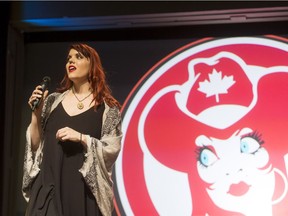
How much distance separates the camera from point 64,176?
66.1 inches

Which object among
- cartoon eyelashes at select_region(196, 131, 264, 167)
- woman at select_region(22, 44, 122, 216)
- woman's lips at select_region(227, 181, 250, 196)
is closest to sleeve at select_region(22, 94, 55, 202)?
woman at select_region(22, 44, 122, 216)

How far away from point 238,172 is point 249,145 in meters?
0.14

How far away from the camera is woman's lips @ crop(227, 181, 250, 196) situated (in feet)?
7.32

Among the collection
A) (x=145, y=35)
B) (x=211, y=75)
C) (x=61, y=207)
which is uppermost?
(x=145, y=35)

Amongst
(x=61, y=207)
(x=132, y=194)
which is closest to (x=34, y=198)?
(x=61, y=207)

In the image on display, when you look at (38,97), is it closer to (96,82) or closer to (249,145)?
(96,82)

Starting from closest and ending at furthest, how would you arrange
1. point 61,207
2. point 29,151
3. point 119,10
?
point 61,207
point 29,151
point 119,10

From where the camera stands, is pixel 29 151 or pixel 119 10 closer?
pixel 29 151

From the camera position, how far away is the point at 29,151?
1753mm

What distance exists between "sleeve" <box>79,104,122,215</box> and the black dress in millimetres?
28

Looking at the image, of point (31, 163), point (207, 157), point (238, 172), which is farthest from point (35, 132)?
point (238, 172)

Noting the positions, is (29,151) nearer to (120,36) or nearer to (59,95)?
(59,95)

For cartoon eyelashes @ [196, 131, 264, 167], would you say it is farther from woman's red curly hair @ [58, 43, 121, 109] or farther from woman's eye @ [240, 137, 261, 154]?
woman's red curly hair @ [58, 43, 121, 109]

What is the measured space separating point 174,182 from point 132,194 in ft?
0.72
